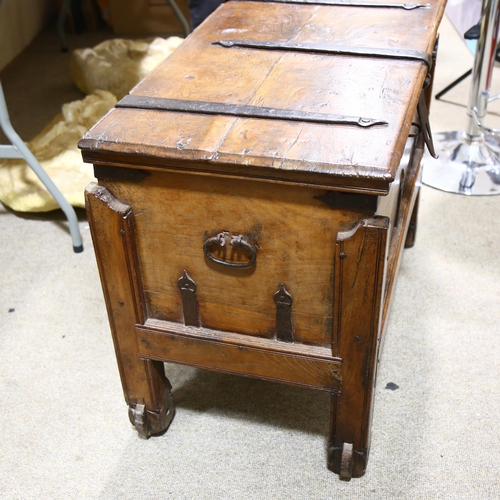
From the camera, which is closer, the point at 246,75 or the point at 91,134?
the point at 91,134

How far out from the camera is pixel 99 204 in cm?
118

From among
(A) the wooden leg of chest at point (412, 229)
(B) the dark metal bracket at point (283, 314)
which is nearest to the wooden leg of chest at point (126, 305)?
(B) the dark metal bracket at point (283, 314)

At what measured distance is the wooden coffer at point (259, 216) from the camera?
42.5 inches

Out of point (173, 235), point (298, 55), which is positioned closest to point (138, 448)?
point (173, 235)

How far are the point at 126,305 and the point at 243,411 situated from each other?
42 centimetres

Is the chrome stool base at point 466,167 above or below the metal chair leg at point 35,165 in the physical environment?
below

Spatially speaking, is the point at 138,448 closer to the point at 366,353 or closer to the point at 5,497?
the point at 5,497

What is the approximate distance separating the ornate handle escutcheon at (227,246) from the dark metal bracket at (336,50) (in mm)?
509

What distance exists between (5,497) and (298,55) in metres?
1.08

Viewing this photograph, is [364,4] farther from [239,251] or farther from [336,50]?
[239,251]

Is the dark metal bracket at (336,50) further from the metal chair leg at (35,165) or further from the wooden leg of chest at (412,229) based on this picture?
the metal chair leg at (35,165)

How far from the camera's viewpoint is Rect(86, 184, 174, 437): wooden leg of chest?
119 cm

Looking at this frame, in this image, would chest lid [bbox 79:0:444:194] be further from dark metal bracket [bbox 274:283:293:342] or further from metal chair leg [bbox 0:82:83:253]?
metal chair leg [bbox 0:82:83:253]

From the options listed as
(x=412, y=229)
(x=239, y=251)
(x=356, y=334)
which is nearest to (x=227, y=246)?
(x=239, y=251)
